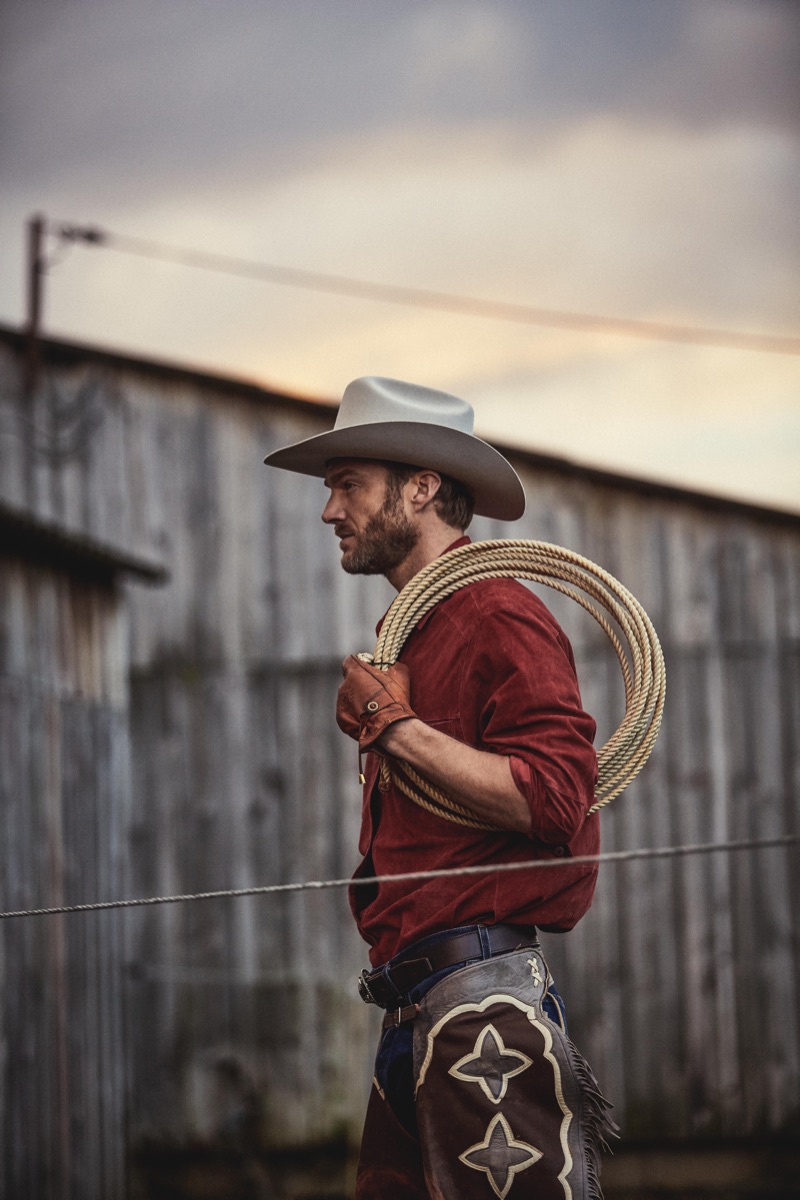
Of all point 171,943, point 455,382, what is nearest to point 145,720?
point 171,943

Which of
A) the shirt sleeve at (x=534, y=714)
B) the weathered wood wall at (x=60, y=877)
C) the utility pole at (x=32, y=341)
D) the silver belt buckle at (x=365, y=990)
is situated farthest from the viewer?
the utility pole at (x=32, y=341)

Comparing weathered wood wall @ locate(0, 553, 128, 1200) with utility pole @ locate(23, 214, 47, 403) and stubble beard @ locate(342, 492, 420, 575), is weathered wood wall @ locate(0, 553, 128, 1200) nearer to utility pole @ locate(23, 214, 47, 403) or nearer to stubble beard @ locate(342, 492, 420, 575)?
utility pole @ locate(23, 214, 47, 403)

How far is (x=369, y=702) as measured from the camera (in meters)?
2.57

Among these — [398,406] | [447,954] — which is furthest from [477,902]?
[398,406]

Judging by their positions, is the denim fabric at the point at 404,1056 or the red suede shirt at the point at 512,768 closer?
the red suede shirt at the point at 512,768

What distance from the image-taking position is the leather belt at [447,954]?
2.55 m

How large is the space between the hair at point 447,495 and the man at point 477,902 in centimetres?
12

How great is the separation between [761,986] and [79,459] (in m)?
4.65

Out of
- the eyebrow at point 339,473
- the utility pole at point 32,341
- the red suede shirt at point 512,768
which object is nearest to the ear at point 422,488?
the eyebrow at point 339,473

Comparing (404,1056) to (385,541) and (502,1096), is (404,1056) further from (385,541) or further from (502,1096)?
(385,541)

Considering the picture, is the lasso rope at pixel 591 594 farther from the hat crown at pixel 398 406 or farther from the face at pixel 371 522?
the hat crown at pixel 398 406

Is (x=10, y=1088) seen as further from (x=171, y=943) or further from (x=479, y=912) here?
(x=479, y=912)

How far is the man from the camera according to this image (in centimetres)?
247

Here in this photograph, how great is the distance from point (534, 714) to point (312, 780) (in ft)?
16.9
